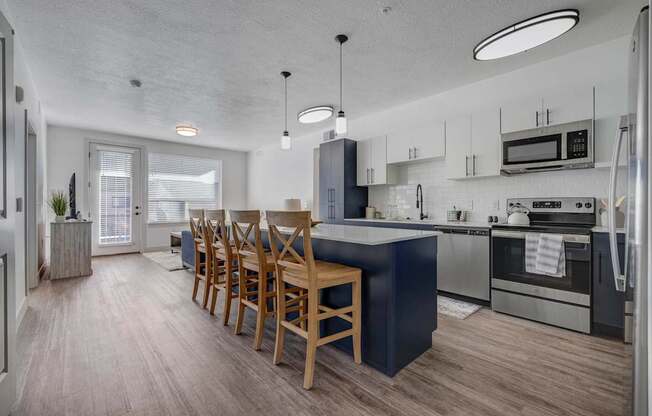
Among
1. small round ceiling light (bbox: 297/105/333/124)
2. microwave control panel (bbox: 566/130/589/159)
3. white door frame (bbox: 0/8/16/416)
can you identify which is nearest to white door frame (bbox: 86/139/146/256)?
small round ceiling light (bbox: 297/105/333/124)

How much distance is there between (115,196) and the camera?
6.50 metres

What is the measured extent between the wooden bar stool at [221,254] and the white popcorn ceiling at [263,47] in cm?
163

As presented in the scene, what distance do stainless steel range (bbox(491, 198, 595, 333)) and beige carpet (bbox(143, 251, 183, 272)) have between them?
475cm

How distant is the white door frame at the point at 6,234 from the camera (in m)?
1.53

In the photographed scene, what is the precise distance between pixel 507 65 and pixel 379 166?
78.6 inches

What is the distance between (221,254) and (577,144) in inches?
141

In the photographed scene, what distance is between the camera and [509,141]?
128 inches

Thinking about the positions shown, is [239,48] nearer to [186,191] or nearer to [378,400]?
[378,400]

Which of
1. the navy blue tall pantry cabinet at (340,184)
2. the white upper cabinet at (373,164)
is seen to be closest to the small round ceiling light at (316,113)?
the navy blue tall pantry cabinet at (340,184)

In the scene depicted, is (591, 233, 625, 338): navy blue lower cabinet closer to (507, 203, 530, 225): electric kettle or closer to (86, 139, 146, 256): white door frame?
(507, 203, 530, 225): electric kettle

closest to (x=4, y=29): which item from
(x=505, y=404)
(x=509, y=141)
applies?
(x=505, y=404)

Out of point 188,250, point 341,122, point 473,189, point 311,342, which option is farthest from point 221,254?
point 473,189

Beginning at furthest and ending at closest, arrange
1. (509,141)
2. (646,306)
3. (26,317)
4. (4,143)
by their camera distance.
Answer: (509,141)
(26,317)
(4,143)
(646,306)

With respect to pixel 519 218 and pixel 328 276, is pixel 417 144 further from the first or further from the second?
pixel 328 276
